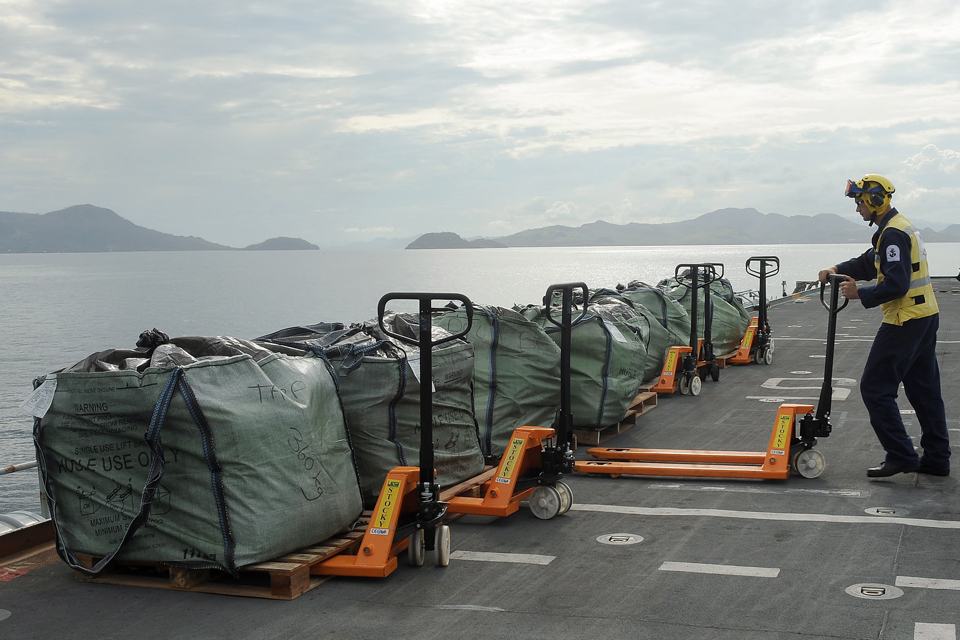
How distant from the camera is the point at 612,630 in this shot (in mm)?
4230

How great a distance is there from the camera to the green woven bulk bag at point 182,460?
4750 millimetres

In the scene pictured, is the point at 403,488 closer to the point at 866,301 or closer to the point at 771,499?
the point at 771,499

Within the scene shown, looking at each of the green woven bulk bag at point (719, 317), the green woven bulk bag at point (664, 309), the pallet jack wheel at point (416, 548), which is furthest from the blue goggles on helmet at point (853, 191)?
the green woven bulk bag at point (719, 317)

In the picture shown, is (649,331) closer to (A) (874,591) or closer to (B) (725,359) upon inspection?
(B) (725,359)

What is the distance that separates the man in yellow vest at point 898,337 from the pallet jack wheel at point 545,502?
261 centimetres

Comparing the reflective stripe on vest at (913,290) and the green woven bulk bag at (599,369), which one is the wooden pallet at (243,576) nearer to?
the green woven bulk bag at (599,369)

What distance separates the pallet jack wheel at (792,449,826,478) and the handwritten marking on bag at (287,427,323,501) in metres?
4.05

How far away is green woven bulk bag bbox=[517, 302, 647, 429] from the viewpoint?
29.1ft

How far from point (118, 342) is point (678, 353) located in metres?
39.3

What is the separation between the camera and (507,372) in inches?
317

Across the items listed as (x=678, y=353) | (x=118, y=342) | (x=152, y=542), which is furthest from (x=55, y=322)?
(x=152, y=542)

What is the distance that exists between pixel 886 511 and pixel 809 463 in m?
1.03

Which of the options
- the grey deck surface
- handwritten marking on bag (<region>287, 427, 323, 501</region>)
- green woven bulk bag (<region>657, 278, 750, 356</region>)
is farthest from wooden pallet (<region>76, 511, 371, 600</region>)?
green woven bulk bag (<region>657, 278, 750, 356</region>)

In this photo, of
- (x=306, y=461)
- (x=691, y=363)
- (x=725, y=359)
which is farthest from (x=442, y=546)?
(x=725, y=359)
